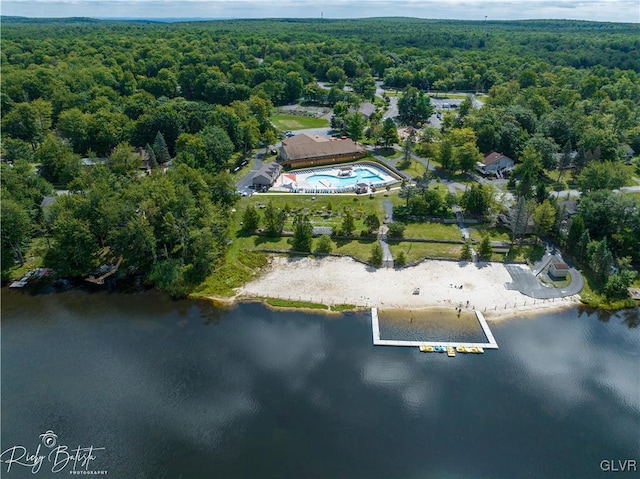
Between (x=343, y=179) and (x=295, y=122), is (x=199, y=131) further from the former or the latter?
(x=295, y=122)

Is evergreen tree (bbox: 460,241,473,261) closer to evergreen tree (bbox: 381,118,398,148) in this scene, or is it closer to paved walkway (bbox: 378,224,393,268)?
paved walkway (bbox: 378,224,393,268)

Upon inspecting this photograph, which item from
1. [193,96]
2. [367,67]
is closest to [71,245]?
[193,96]

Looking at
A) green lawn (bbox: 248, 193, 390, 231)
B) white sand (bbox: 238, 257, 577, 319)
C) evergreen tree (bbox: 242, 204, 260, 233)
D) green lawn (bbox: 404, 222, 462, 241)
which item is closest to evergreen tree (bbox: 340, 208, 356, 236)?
green lawn (bbox: 248, 193, 390, 231)

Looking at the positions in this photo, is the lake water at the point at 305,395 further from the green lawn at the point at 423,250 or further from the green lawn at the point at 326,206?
the green lawn at the point at 326,206

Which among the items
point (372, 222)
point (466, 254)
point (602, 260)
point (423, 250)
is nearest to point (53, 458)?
point (372, 222)

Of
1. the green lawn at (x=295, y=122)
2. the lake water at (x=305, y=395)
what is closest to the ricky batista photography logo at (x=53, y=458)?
the lake water at (x=305, y=395)
